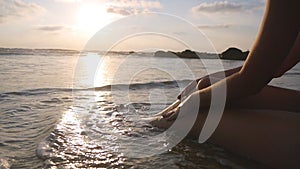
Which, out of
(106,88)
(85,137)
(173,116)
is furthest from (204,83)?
(106,88)

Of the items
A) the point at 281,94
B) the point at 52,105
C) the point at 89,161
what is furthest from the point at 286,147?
the point at 52,105

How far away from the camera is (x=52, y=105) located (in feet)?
14.8

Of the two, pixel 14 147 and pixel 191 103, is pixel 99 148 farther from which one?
pixel 191 103

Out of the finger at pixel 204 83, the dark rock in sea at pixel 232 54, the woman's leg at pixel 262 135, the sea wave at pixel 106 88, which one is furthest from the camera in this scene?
the dark rock in sea at pixel 232 54

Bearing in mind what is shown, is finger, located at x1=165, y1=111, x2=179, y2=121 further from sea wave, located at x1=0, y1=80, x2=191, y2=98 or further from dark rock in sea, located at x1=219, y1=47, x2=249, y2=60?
dark rock in sea, located at x1=219, y1=47, x2=249, y2=60

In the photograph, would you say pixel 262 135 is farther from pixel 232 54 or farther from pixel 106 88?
pixel 232 54

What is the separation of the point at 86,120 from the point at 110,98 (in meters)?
1.90

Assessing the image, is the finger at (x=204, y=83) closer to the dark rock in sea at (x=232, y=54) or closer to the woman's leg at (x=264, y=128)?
the woman's leg at (x=264, y=128)

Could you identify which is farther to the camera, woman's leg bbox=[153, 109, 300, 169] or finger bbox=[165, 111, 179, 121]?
finger bbox=[165, 111, 179, 121]

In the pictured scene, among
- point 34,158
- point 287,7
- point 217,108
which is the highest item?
point 287,7

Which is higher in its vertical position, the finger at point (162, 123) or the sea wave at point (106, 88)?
the sea wave at point (106, 88)

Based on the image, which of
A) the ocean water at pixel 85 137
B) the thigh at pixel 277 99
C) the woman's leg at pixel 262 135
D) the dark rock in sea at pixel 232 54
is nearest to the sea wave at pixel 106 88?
the ocean water at pixel 85 137

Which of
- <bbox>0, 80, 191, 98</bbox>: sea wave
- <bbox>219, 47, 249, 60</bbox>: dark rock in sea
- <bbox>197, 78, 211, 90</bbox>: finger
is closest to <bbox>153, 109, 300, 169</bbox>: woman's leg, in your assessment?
<bbox>197, 78, 211, 90</bbox>: finger

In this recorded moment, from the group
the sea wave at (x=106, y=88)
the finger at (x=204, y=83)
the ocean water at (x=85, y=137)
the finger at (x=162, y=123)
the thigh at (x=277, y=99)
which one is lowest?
the ocean water at (x=85, y=137)
